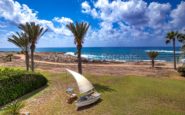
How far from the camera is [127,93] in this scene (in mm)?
25000

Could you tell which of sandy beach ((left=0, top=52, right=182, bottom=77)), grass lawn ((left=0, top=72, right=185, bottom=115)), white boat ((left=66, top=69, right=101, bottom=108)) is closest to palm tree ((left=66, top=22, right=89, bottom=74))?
grass lawn ((left=0, top=72, right=185, bottom=115))

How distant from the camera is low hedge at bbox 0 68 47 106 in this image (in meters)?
22.8

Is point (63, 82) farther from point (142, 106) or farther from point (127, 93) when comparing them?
point (142, 106)

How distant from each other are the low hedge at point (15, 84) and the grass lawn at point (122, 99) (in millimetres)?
1080

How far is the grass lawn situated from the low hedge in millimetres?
1080

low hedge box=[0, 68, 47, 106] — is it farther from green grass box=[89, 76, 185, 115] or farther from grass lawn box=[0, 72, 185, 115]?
green grass box=[89, 76, 185, 115]

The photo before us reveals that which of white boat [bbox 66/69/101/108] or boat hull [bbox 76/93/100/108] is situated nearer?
boat hull [bbox 76/93/100/108]

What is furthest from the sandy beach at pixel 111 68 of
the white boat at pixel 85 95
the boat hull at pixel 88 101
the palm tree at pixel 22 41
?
the boat hull at pixel 88 101

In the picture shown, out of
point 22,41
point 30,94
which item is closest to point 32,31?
point 22,41

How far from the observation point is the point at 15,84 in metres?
24.3

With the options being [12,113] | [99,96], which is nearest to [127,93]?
[99,96]

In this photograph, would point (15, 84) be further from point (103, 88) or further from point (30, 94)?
point (103, 88)

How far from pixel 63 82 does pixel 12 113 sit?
11728 millimetres

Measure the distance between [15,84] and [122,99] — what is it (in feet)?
36.5
